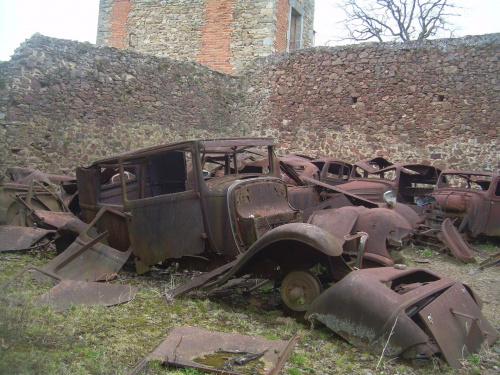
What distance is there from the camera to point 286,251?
4297mm

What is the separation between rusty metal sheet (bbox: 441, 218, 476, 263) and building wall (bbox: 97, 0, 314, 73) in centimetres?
1130

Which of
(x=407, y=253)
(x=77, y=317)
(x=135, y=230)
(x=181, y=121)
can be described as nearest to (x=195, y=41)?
(x=181, y=121)

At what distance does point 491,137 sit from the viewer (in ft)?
43.0

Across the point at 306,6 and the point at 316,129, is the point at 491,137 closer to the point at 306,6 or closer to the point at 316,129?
the point at 316,129

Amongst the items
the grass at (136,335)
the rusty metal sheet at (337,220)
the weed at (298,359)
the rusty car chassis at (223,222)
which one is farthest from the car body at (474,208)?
the weed at (298,359)

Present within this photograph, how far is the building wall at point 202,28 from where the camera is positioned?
18234mm

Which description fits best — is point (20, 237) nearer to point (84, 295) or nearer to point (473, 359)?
point (84, 295)

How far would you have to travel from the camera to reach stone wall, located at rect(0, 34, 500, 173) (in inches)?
464

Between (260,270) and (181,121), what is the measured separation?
11.4 metres

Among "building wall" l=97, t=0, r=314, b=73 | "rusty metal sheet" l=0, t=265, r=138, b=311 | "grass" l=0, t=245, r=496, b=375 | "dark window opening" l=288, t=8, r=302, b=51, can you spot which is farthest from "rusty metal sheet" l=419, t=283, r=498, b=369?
"dark window opening" l=288, t=8, r=302, b=51

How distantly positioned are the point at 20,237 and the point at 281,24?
14.9m

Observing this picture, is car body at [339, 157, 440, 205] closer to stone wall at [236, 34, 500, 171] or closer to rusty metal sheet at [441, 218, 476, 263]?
rusty metal sheet at [441, 218, 476, 263]

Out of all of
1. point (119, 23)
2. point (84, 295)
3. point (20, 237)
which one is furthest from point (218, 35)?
point (84, 295)

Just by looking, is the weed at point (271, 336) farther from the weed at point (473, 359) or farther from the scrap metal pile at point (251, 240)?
the weed at point (473, 359)
